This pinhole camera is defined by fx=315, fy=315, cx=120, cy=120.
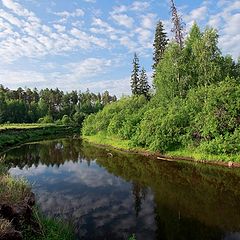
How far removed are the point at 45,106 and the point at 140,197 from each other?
404 ft

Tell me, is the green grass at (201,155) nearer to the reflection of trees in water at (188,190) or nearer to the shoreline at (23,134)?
the reflection of trees in water at (188,190)

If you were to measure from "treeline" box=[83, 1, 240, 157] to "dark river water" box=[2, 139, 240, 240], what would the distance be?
519 centimetres

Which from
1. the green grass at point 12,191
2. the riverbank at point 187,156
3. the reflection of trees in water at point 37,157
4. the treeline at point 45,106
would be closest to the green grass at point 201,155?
the riverbank at point 187,156

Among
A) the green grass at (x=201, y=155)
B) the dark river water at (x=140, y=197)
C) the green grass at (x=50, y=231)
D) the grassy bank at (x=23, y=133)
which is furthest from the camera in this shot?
the grassy bank at (x=23, y=133)

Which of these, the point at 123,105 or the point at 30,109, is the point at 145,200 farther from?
the point at 30,109

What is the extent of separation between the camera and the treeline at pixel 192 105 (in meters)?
40.3

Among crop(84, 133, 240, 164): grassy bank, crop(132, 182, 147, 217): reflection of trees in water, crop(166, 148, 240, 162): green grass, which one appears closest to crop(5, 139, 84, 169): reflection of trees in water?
crop(84, 133, 240, 164): grassy bank

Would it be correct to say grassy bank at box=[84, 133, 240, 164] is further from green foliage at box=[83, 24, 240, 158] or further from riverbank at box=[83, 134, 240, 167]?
green foliage at box=[83, 24, 240, 158]

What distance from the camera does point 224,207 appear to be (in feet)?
74.4

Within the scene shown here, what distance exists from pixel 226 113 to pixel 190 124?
5988 mm

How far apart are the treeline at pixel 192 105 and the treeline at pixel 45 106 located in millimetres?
68138

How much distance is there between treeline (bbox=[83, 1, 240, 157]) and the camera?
40281 mm

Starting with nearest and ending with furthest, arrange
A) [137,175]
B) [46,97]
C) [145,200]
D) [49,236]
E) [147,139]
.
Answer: [49,236] < [145,200] < [137,175] < [147,139] < [46,97]

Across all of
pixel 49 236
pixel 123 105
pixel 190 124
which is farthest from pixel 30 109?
pixel 49 236
